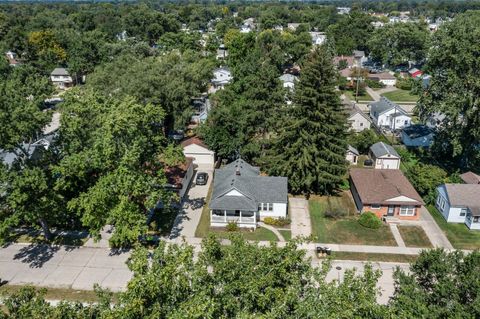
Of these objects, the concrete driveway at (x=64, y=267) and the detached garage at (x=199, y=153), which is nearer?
the concrete driveway at (x=64, y=267)

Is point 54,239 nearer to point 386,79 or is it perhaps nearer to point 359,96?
point 359,96

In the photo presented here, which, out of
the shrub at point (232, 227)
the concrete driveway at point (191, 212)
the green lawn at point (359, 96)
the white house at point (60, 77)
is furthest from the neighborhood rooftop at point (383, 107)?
the white house at point (60, 77)

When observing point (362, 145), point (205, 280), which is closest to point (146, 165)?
point (205, 280)

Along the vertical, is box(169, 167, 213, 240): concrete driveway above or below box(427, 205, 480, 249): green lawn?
above

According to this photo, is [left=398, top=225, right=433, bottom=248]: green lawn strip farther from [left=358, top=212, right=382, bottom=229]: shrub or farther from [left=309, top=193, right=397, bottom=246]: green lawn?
[left=358, top=212, right=382, bottom=229]: shrub

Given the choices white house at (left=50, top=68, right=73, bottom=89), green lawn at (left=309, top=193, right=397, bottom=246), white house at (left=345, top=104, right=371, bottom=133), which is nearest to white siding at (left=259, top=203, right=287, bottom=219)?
green lawn at (left=309, top=193, right=397, bottom=246)

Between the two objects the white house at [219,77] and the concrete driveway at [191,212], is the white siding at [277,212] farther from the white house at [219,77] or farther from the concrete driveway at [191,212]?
the white house at [219,77]
